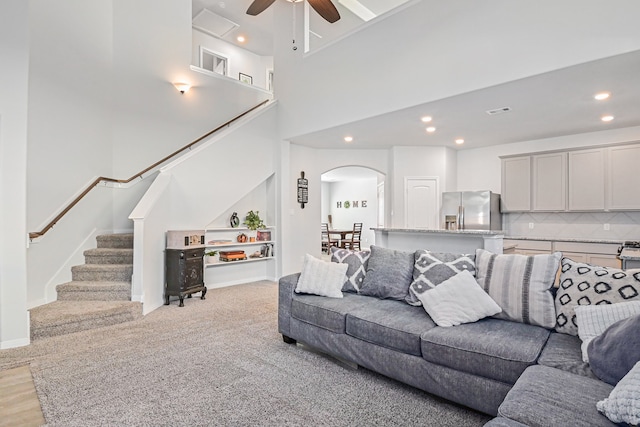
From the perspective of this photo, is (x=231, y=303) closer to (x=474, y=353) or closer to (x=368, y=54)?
(x=474, y=353)

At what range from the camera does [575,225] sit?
19.0ft

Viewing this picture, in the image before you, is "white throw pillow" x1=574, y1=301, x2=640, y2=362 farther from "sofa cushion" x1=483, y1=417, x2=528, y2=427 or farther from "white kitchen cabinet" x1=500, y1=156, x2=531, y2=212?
"white kitchen cabinet" x1=500, y1=156, x2=531, y2=212

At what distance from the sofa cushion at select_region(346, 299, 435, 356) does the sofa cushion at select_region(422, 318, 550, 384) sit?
10cm

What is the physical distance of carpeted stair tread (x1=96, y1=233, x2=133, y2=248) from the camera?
5062 millimetres

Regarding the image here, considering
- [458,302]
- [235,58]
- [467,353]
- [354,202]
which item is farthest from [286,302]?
[354,202]

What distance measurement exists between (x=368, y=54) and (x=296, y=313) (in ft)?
12.0

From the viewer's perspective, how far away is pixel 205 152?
18.0 ft

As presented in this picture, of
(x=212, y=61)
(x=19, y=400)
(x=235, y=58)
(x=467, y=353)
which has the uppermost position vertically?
(x=235, y=58)

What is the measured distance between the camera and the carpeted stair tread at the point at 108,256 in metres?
4.80

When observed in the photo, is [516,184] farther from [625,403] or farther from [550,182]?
[625,403]

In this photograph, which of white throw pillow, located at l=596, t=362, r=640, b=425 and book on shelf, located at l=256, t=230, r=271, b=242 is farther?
book on shelf, located at l=256, t=230, r=271, b=242

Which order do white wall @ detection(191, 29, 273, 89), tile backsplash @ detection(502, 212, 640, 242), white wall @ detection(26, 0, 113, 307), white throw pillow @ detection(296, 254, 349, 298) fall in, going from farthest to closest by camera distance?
1. white wall @ detection(191, 29, 273, 89)
2. tile backsplash @ detection(502, 212, 640, 242)
3. white wall @ detection(26, 0, 113, 307)
4. white throw pillow @ detection(296, 254, 349, 298)

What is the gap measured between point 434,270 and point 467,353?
0.89m

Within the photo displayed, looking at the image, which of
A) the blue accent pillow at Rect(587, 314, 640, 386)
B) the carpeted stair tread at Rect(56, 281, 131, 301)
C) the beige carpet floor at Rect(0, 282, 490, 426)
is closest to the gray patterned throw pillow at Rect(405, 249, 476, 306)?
the beige carpet floor at Rect(0, 282, 490, 426)
